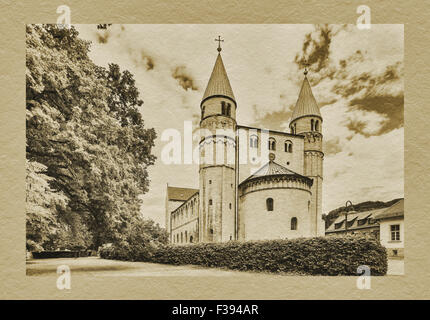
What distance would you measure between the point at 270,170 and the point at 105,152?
380 inches

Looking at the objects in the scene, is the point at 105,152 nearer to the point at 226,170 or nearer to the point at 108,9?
the point at 108,9

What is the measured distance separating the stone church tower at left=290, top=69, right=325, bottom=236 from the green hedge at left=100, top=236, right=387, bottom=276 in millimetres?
2421

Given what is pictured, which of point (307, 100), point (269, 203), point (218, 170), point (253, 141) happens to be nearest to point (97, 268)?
point (218, 170)

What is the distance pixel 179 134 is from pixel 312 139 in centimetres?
685

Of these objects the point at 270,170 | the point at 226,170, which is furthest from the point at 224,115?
the point at 270,170

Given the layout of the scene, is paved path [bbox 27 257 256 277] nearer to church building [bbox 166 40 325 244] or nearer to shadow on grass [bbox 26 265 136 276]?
shadow on grass [bbox 26 265 136 276]

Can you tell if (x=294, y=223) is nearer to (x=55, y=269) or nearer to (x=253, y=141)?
(x=253, y=141)

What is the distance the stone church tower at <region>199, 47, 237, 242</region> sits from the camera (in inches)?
386

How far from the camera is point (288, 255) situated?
25.3 feet

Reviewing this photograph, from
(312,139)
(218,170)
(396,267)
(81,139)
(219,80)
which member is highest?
(219,80)

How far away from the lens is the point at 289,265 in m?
7.62

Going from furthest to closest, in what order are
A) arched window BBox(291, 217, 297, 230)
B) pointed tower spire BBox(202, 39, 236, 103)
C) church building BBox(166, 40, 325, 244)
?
A: arched window BBox(291, 217, 297, 230)
church building BBox(166, 40, 325, 244)
pointed tower spire BBox(202, 39, 236, 103)

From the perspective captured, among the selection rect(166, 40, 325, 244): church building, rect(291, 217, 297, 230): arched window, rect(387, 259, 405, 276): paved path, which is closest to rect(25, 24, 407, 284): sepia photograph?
rect(387, 259, 405, 276): paved path
